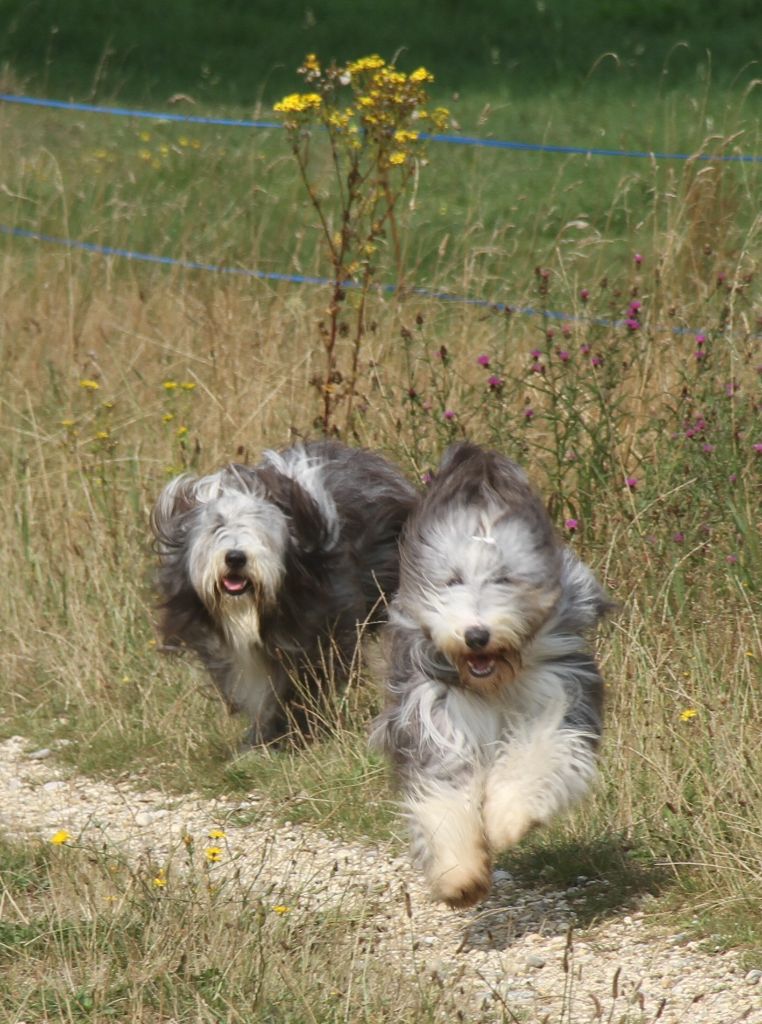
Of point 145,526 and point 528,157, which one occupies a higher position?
point 528,157

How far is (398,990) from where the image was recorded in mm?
3598

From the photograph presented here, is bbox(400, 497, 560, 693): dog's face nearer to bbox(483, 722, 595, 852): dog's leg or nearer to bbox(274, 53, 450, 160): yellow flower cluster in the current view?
bbox(483, 722, 595, 852): dog's leg

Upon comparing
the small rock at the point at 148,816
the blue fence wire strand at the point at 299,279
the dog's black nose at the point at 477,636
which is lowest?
the small rock at the point at 148,816

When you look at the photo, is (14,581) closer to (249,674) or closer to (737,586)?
(249,674)

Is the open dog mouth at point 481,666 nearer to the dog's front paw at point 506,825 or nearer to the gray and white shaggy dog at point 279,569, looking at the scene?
the dog's front paw at point 506,825

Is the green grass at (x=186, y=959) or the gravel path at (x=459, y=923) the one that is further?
the gravel path at (x=459, y=923)

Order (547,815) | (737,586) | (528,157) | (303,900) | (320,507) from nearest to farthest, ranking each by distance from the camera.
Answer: (547,815) < (303,900) < (737,586) < (320,507) < (528,157)

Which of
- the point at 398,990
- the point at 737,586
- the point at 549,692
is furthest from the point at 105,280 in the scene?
the point at 398,990

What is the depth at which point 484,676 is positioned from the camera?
4.14 metres

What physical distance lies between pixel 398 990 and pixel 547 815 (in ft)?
2.40

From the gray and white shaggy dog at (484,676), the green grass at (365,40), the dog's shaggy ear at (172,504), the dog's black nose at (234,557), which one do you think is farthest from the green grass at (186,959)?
the green grass at (365,40)

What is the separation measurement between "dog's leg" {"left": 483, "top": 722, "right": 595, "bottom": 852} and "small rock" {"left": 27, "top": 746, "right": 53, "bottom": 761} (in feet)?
6.86

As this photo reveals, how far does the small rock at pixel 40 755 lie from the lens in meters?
5.82

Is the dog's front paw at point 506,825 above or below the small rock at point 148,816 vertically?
above
